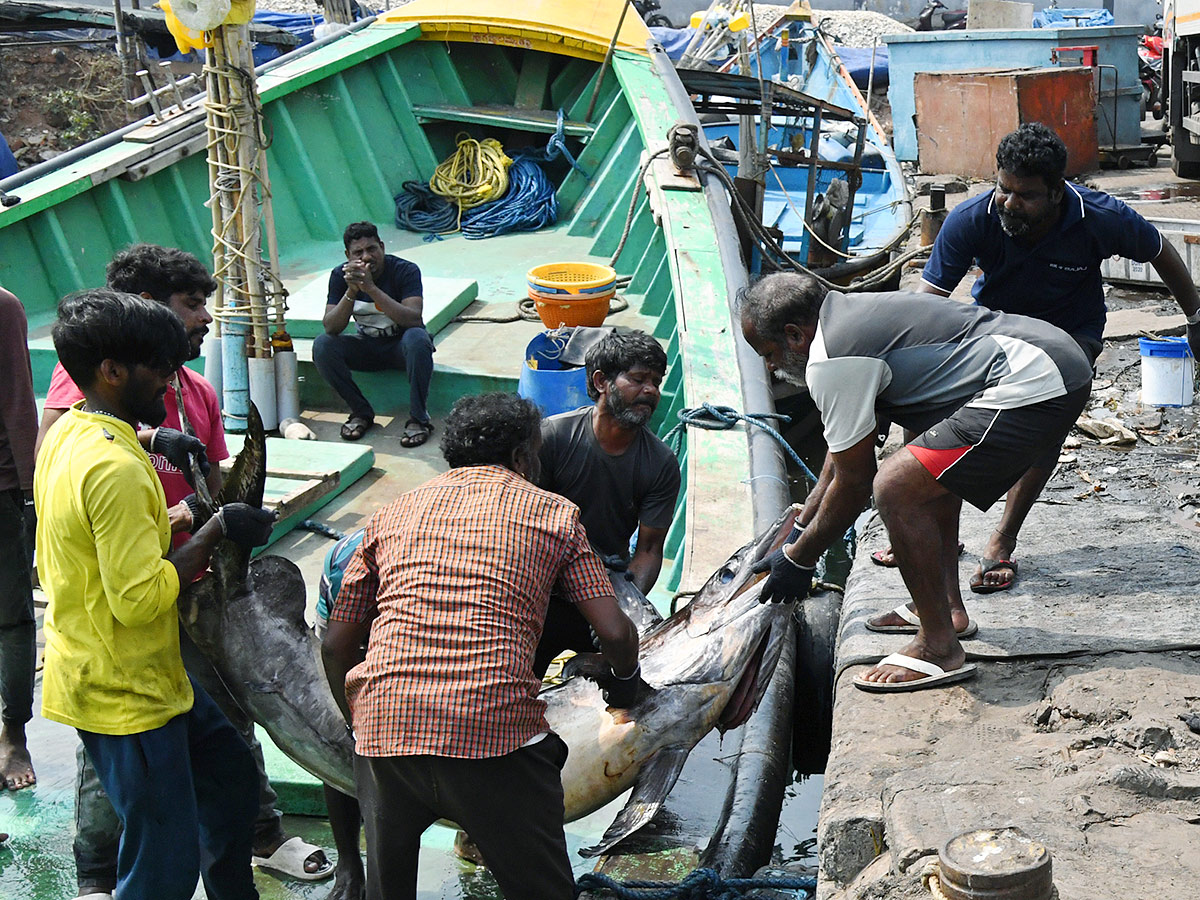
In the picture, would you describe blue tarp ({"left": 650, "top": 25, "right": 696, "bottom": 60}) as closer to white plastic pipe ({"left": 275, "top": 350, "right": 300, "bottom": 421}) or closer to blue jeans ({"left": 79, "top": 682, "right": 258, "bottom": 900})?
white plastic pipe ({"left": 275, "top": 350, "right": 300, "bottom": 421})

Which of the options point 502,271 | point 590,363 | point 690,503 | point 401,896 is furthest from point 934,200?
point 401,896

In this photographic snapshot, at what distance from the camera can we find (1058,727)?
2.94 meters

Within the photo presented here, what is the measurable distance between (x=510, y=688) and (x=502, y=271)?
5.77 m

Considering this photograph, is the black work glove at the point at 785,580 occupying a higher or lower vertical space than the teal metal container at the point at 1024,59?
higher

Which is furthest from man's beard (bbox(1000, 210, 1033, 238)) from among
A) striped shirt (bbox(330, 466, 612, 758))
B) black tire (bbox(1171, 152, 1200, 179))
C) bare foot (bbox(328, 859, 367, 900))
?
black tire (bbox(1171, 152, 1200, 179))

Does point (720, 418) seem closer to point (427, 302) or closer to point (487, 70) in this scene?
point (427, 302)

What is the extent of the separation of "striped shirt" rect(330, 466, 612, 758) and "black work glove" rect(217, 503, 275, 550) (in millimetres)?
375

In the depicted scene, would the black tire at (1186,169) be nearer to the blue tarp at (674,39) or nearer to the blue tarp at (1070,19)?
the blue tarp at (1070,19)

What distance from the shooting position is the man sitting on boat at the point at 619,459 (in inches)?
149

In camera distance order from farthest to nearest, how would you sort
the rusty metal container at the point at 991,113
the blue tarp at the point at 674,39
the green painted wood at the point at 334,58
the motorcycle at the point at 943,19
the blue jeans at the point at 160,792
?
the motorcycle at the point at 943,19 → the blue tarp at the point at 674,39 → the rusty metal container at the point at 991,113 → the green painted wood at the point at 334,58 → the blue jeans at the point at 160,792

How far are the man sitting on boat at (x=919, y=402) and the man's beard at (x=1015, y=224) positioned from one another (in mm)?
712

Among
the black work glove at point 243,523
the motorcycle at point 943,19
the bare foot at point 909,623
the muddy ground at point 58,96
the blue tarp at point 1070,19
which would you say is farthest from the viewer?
the motorcycle at point 943,19

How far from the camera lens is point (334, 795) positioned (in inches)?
120

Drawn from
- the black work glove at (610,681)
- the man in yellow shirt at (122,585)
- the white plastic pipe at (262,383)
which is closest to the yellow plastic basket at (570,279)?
the white plastic pipe at (262,383)
